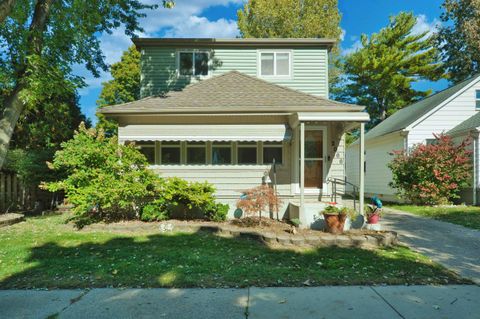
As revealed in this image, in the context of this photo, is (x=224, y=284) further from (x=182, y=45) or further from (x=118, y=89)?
(x=118, y=89)

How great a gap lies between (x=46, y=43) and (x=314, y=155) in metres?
8.84

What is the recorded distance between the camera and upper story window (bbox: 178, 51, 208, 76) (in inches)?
512

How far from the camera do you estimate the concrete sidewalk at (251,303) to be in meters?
3.68

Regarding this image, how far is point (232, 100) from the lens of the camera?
10.3 metres

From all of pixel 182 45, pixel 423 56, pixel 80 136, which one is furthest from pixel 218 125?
pixel 423 56

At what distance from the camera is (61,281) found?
4.72m

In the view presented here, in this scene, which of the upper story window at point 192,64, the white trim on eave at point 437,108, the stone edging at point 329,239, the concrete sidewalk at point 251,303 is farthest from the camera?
the white trim on eave at point 437,108

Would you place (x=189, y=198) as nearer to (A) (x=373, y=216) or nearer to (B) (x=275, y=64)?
(A) (x=373, y=216)

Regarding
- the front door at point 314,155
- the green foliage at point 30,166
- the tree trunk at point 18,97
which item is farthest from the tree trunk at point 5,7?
the front door at point 314,155

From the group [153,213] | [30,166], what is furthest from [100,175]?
[30,166]

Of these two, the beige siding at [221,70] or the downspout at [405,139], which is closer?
the beige siding at [221,70]

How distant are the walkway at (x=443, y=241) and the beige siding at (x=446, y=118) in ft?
20.2

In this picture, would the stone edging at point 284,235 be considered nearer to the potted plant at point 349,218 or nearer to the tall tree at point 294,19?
the potted plant at point 349,218

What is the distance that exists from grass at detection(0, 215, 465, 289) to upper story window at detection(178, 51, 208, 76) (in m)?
7.67
